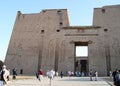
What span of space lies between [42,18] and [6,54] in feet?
25.4

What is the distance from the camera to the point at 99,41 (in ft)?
91.2

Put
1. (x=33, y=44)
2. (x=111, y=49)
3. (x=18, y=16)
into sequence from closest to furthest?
1. (x=111, y=49)
2. (x=33, y=44)
3. (x=18, y=16)

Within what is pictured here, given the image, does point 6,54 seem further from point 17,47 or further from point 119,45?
point 119,45

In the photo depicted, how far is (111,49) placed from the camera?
2728 centimetres

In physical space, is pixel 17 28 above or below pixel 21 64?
above

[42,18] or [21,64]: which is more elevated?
[42,18]

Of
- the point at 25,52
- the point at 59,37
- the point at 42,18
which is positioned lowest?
the point at 25,52

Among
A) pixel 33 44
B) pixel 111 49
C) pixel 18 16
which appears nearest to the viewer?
pixel 111 49

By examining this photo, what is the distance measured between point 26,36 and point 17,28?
2178 mm

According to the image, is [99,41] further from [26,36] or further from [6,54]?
[6,54]

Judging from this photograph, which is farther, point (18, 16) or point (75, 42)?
point (18, 16)

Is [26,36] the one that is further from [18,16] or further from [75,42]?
[75,42]

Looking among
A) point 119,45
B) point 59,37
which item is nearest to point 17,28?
point 59,37

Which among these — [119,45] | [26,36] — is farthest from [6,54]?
[119,45]
